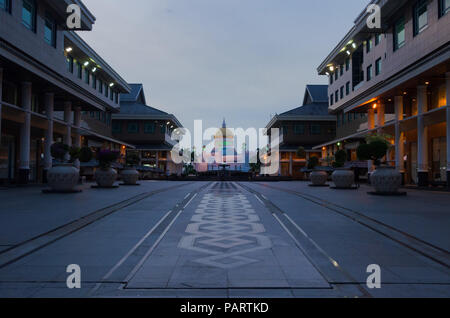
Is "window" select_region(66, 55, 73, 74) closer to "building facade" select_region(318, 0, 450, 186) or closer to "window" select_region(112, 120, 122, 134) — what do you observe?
"building facade" select_region(318, 0, 450, 186)

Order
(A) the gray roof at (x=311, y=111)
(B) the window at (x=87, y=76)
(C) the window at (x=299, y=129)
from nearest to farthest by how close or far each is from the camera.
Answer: (B) the window at (x=87, y=76), (A) the gray roof at (x=311, y=111), (C) the window at (x=299, y=129)

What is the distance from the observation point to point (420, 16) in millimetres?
24500

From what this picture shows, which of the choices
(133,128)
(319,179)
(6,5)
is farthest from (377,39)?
(133,128)

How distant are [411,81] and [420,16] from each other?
17.8 feet

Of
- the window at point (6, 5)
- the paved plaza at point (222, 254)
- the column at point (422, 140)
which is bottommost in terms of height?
the paved plaza at point (222, 254)

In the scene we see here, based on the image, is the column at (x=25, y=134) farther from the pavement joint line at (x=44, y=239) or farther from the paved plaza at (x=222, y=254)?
the pavement joint line at (x=44, y=239)

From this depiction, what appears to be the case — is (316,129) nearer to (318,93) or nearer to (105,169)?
(318,93)

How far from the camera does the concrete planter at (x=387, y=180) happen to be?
1727 centimetres

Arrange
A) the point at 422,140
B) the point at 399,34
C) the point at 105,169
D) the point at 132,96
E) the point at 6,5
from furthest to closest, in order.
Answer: the point at 132,96 < the point at 399,34 < the point at 422,140 < the point at 105,169 < the point at 6,5

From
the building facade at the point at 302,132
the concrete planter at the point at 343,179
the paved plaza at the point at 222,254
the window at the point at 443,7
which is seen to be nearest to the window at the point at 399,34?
the window at the point at 443,7

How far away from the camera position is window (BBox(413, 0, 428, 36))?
23.8 m
